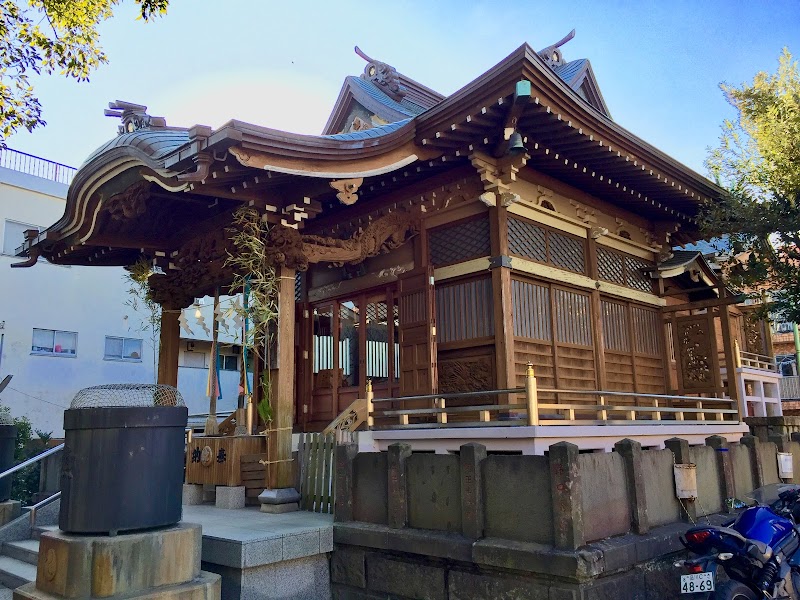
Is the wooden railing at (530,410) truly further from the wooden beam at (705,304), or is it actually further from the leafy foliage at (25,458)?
A: the leafy foliage at (25,458)

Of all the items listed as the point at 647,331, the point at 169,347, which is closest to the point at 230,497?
the point at 169,347

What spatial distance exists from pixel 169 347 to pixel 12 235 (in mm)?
9768

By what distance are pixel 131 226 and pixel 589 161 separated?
7173 millimetres

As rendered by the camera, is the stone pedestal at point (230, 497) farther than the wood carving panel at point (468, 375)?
Result: No

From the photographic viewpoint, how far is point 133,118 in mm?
9203

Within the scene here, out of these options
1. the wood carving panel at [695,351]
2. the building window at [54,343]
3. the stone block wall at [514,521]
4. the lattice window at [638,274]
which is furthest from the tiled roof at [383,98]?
the building window at [54,343]

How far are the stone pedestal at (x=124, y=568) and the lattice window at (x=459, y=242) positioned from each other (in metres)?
5.63

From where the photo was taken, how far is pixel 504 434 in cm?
673

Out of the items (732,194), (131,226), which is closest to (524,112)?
(732,194)

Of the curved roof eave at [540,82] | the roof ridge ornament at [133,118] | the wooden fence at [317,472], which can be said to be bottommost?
the wooden fence at [317,472]

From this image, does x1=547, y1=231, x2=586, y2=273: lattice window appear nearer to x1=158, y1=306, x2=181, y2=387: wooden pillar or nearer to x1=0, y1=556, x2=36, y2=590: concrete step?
x1=158, y1=306, x2=181, y2=387: wooden pillar

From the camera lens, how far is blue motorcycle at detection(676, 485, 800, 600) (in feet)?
15.9

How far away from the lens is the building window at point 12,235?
57.2ft

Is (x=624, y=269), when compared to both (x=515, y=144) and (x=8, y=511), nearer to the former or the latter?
(x=515, y=144)
